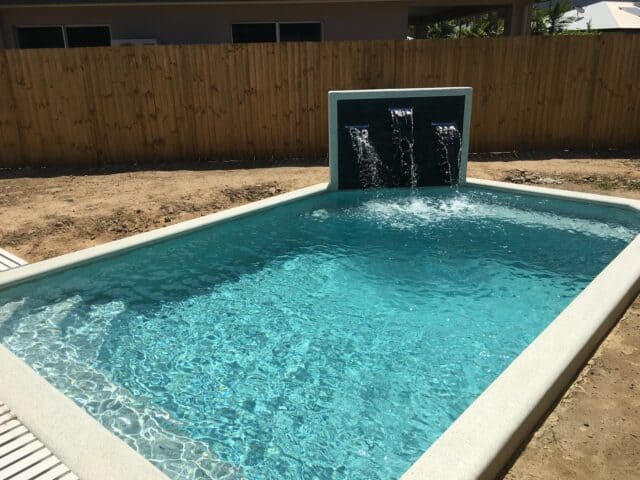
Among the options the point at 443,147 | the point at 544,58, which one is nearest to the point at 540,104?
the point at 544,58

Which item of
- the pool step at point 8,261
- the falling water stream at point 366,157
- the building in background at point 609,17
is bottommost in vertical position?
the pool step at point 8,261

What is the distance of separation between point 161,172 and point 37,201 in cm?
241

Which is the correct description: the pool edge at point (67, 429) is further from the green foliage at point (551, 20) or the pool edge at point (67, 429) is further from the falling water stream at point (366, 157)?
the green foliage at point (551, 20)

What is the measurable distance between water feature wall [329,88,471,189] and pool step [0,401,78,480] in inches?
243

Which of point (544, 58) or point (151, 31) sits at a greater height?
point (151, 31)

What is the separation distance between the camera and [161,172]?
9.59 meters

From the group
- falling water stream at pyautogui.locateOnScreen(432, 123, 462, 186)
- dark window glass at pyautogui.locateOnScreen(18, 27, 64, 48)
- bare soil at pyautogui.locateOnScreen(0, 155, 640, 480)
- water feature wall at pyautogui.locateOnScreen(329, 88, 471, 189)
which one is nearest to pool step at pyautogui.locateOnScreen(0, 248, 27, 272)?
bare soil at pyautogui.locateOnScreen(0, 155, 640, 480)

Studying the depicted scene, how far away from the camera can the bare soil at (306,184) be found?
272cm

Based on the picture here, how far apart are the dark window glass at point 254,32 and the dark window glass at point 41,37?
4.25 m

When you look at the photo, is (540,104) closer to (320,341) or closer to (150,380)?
(320,341)

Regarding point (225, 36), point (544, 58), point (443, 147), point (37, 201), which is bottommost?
point (37, 201)

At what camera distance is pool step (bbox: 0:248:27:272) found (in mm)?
5285

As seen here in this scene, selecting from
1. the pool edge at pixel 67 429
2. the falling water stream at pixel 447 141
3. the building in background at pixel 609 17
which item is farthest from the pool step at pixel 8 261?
the building in background at pixel 609 17

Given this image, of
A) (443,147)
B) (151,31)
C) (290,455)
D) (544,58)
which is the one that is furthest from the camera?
(151,31)
